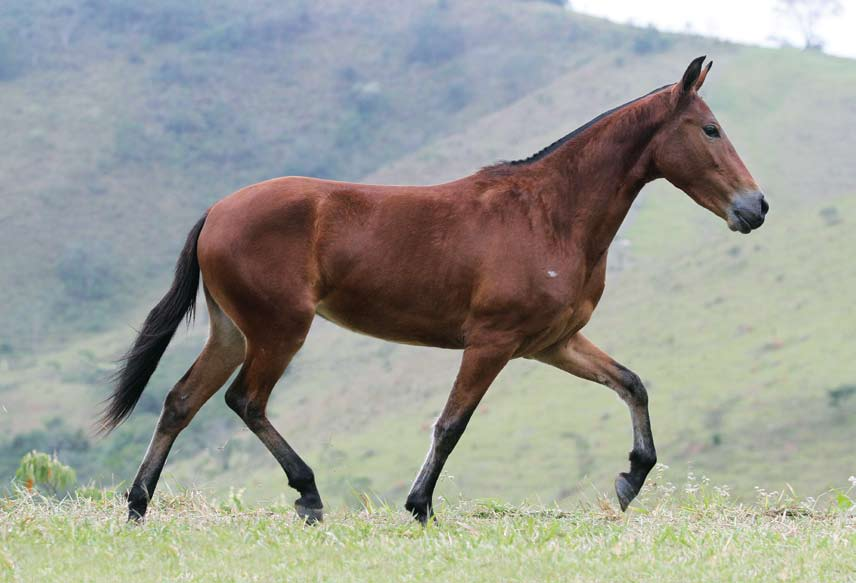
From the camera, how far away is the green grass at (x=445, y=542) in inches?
189

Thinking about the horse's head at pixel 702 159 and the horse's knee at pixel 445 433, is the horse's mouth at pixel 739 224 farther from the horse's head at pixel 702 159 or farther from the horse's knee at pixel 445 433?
the horse's knee at pixel 445 433

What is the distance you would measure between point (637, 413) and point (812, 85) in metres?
82.4

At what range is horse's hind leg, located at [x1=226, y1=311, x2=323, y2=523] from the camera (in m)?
6.09

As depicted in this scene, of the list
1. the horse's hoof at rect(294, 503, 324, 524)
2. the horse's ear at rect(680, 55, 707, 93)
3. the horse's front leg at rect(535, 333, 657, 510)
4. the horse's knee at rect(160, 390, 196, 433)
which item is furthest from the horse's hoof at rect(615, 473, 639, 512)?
the horse's knee at rect(160, 390, 196, 433)

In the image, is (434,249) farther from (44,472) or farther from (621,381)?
(44,472)

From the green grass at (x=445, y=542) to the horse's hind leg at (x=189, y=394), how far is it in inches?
7.7

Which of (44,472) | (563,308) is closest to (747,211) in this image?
(563,308)

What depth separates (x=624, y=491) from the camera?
21.6ft

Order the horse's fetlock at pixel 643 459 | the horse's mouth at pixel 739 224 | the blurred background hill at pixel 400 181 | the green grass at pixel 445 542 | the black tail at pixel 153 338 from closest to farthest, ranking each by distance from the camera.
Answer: the green grass at pixel 445 542, the horse's mouth at pixel 739 224, the black tail at pixel 153 338, the horse's fetlock at pixel 643 459, the blurred background hill at pixel 400 181

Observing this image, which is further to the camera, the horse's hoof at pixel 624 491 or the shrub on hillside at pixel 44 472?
the shrub on hillside at pixel 44 472

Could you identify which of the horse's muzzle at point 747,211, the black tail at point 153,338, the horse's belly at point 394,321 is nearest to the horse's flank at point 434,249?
the horse's belly at point 394,321

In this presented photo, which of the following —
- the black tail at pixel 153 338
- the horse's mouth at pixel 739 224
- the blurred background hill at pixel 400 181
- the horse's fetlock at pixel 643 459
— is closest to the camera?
the horse's mouth at pixel 739 224

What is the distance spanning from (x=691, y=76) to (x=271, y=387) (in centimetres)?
274

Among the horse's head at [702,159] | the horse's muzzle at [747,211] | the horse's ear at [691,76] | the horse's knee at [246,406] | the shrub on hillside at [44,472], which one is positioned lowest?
the shrub on hillside at [44,472]
